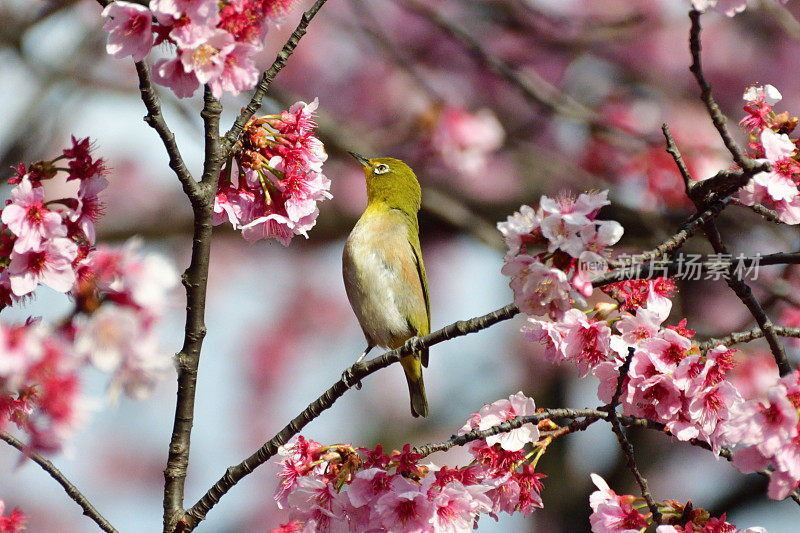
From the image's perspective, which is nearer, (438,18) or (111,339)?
(111,339)

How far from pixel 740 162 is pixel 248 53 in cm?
134

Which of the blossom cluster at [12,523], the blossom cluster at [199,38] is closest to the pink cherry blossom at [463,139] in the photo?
the blossom cluster at [199,38]

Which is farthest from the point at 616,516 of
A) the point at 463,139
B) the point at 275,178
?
the point at 463,139

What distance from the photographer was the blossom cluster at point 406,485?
2574mm

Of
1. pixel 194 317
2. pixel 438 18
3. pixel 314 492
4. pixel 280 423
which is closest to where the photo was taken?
pixel 194 317

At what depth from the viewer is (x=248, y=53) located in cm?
224

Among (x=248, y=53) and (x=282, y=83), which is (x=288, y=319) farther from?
(x=248, y=53)

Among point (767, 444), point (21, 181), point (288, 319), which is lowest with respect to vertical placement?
point (767, 444)

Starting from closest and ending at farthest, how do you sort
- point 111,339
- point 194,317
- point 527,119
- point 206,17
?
point 111,339 < point 206,17 < point 194,317 < point 527,119

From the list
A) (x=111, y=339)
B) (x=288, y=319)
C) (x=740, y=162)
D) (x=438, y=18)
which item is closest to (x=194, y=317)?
(x=111, y=339)

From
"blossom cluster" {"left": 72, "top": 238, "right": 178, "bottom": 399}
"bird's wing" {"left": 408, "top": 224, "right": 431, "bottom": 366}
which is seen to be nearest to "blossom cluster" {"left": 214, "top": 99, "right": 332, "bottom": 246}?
"blossom cluster" {"left": 72, "top": 238, "right": 178, "bottom": 399}

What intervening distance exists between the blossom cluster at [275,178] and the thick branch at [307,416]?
56cm

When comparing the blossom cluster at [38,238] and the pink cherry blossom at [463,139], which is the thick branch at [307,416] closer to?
the blossom cluster at [38,238]

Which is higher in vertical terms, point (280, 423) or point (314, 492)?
point (280, 423)
